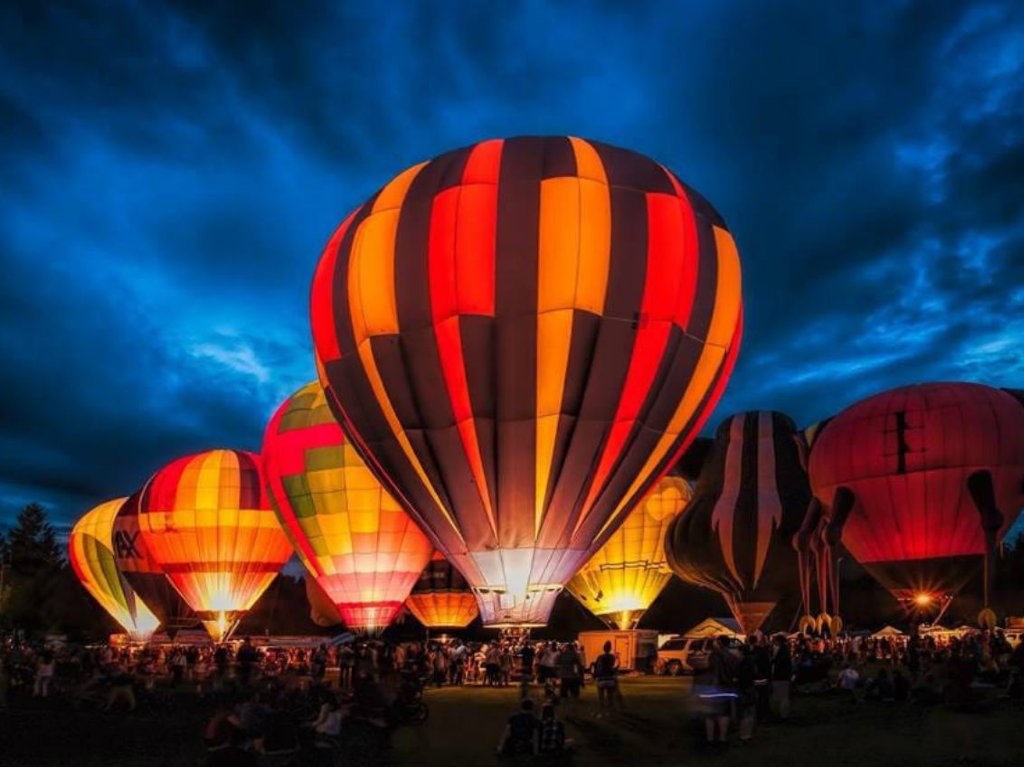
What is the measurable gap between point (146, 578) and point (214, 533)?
23.2 feet

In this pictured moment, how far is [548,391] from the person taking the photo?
687 inches

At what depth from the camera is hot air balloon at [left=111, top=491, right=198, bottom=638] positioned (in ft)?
129

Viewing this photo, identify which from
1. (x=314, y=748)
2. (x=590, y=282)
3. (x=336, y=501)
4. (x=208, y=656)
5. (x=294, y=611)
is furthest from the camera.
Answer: (x=294, y=611)

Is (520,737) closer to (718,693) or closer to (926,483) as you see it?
(718,693)

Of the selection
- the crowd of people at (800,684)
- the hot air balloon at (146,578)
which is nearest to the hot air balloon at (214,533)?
the hot air balloon at (146,578)

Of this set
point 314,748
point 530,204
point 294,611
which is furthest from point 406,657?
point 294,611

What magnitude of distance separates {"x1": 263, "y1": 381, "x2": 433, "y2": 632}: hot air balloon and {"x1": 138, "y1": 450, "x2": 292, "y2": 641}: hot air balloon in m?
6.46

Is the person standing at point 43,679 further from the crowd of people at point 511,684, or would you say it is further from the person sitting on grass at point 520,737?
the person sitting on grass at point 520,737

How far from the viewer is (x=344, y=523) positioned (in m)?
28.1

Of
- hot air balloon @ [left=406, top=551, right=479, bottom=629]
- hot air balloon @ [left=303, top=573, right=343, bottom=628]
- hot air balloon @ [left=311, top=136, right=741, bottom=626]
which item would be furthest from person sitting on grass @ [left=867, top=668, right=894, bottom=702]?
hot air balloon @ [left=303, top=573, right=343, bottom=628]

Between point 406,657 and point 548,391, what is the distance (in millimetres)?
11021

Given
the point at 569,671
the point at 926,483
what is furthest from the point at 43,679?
the point at 926,483

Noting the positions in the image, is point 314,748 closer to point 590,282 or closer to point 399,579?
point 590,282

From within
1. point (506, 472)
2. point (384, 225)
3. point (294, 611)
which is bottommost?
point (294, 611)
